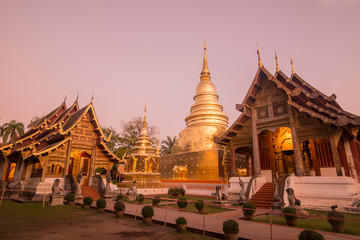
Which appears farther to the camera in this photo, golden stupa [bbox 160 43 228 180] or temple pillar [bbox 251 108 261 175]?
golden stupa [bbox 160 43 228 180]

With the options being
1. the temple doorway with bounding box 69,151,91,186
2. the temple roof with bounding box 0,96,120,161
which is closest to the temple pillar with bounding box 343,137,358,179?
the temple roof with bounding box 0,96,120,161

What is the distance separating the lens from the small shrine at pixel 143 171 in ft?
63.5

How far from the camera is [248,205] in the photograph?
8.26 meters

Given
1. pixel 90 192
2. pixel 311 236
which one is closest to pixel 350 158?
pixel 311 236

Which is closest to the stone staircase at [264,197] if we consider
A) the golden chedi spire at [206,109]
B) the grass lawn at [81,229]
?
the grass lawn at [81,229]

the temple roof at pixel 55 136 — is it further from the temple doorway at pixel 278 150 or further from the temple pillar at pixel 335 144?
the temple pillar at pixel 335 144

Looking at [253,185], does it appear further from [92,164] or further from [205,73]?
[205,73]

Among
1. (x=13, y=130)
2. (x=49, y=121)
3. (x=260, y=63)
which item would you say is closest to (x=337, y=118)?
(x=260, y=63)

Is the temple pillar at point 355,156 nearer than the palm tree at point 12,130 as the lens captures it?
Yes

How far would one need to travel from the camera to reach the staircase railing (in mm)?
11680

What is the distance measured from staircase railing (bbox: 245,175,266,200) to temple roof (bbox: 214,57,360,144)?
12.2 ft

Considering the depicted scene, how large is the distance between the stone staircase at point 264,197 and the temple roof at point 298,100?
429 centimetres

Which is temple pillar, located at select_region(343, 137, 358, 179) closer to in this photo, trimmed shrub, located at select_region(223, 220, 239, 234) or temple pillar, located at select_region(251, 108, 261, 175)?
temple pillar, located at select_region(251, 108, 261, 175)

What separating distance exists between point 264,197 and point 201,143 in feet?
55.7
